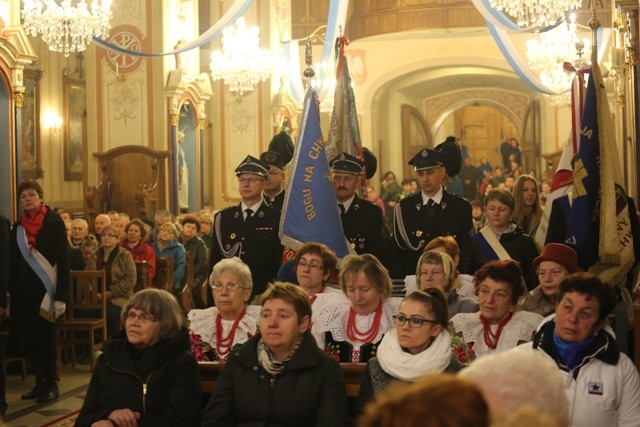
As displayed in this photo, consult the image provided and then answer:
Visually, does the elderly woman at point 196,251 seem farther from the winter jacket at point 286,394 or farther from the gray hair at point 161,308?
the winter jacket at point 286,394

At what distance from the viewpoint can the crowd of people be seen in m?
3.80

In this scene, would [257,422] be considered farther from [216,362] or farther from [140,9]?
[140,9]

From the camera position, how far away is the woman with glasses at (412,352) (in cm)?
392

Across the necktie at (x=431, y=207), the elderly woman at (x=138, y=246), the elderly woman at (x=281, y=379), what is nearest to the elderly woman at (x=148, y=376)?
the elderly woman at (x=281, y=379)

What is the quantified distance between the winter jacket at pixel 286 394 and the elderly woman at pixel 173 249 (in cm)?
620

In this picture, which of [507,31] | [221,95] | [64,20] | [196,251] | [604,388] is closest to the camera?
[604,388]

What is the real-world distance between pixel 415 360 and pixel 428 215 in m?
2.87

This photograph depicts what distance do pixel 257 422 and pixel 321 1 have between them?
19.7 m

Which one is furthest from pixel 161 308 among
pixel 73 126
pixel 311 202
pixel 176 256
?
pixel 73 126

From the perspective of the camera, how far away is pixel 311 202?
6.76 metres

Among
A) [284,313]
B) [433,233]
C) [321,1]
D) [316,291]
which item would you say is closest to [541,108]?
[321,1]

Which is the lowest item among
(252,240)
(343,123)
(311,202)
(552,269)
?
(552,269)

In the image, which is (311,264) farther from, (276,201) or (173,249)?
(173,249)

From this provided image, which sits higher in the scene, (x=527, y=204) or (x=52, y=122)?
(x=52, y=122)
